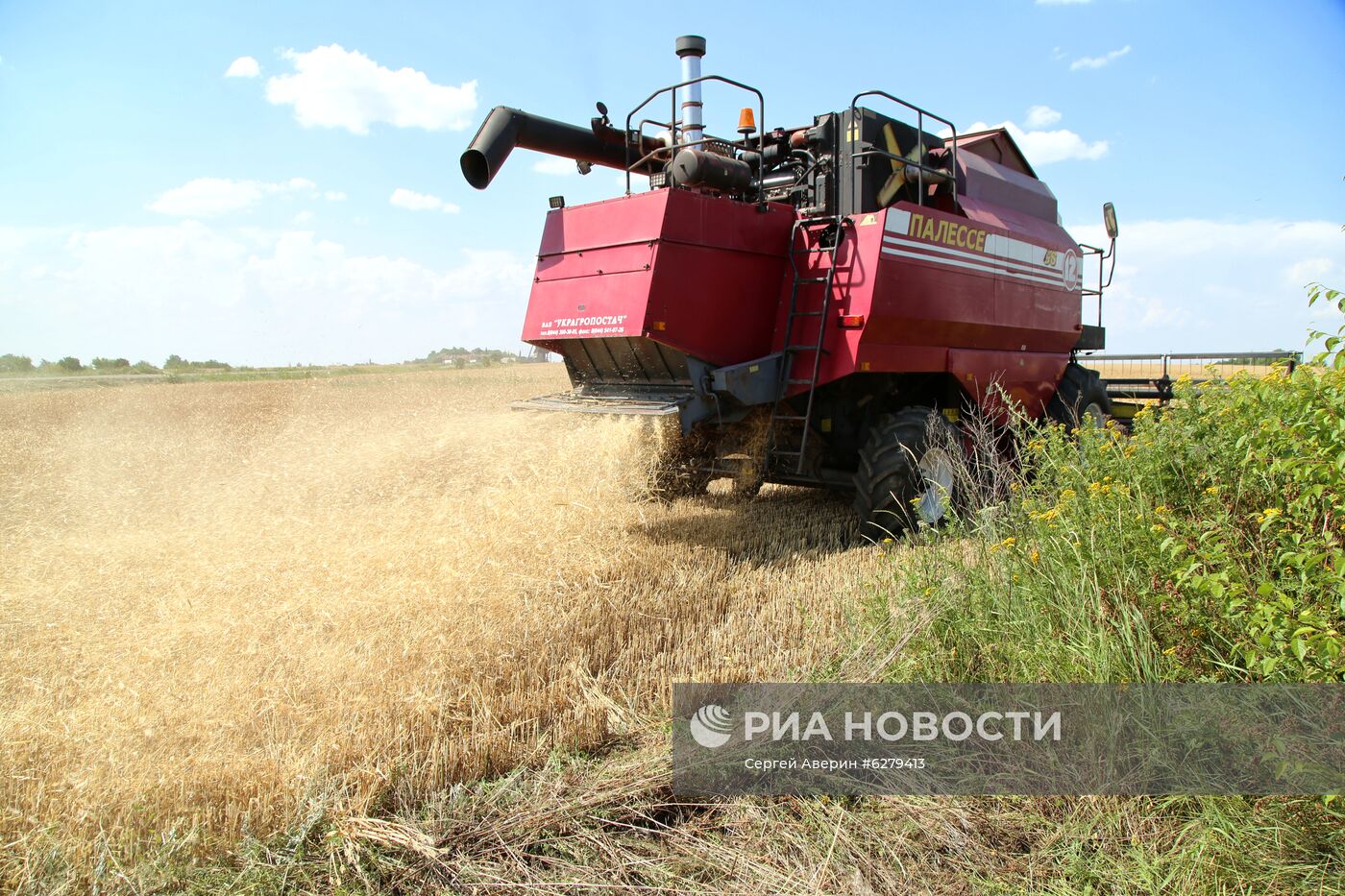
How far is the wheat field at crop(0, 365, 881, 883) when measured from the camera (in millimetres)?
2555

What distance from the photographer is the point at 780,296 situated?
5281 mm

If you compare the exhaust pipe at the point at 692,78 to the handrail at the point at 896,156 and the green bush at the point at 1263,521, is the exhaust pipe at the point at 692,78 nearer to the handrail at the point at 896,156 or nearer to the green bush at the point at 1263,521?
the handrail at the point at 896,156

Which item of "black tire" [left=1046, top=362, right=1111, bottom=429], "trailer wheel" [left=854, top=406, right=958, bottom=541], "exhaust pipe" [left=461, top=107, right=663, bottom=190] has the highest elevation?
"exhaust pipe" [left=461, top=107, right=663, bottom=190]

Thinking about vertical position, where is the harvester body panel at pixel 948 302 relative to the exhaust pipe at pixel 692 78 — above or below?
below

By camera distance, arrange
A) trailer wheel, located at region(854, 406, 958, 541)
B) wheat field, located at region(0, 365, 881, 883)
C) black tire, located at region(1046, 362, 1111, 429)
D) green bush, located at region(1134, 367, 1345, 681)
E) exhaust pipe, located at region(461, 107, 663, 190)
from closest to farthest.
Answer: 1. green bush, located at region(1134, 367, 1345, 681)
2. wheat field, located at region(0, 365, 881, 883)
3. exhaust pipe, located at region(461, 107, 663, 190)
4. trailer wheel, located at region(854, 406, 958, 541)
5. black tire, located at region(1046, 362, 1111, 429)

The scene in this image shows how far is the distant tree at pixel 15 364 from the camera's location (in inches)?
615

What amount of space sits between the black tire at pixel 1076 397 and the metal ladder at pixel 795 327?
3123 millimetres

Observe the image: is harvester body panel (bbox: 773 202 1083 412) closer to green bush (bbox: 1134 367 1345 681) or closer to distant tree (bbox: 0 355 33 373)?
green bush (bbox: 1134 367 1345 681)

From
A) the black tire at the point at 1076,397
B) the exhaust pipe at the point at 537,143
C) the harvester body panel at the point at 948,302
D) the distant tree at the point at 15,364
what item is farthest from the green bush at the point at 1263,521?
the distant tree at the point at 15,364

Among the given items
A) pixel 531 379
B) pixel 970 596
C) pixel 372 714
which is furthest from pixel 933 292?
pixel 531 379

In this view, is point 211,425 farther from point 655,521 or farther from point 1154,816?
point 1154,816

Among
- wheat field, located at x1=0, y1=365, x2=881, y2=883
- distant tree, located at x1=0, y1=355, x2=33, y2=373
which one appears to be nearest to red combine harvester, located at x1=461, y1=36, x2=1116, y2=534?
wheat field, located at x1=0, y1=365, x2=881, y2=883

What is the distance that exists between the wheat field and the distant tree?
35.3 feet

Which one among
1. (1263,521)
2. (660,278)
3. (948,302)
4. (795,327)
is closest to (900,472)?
(795,327)
